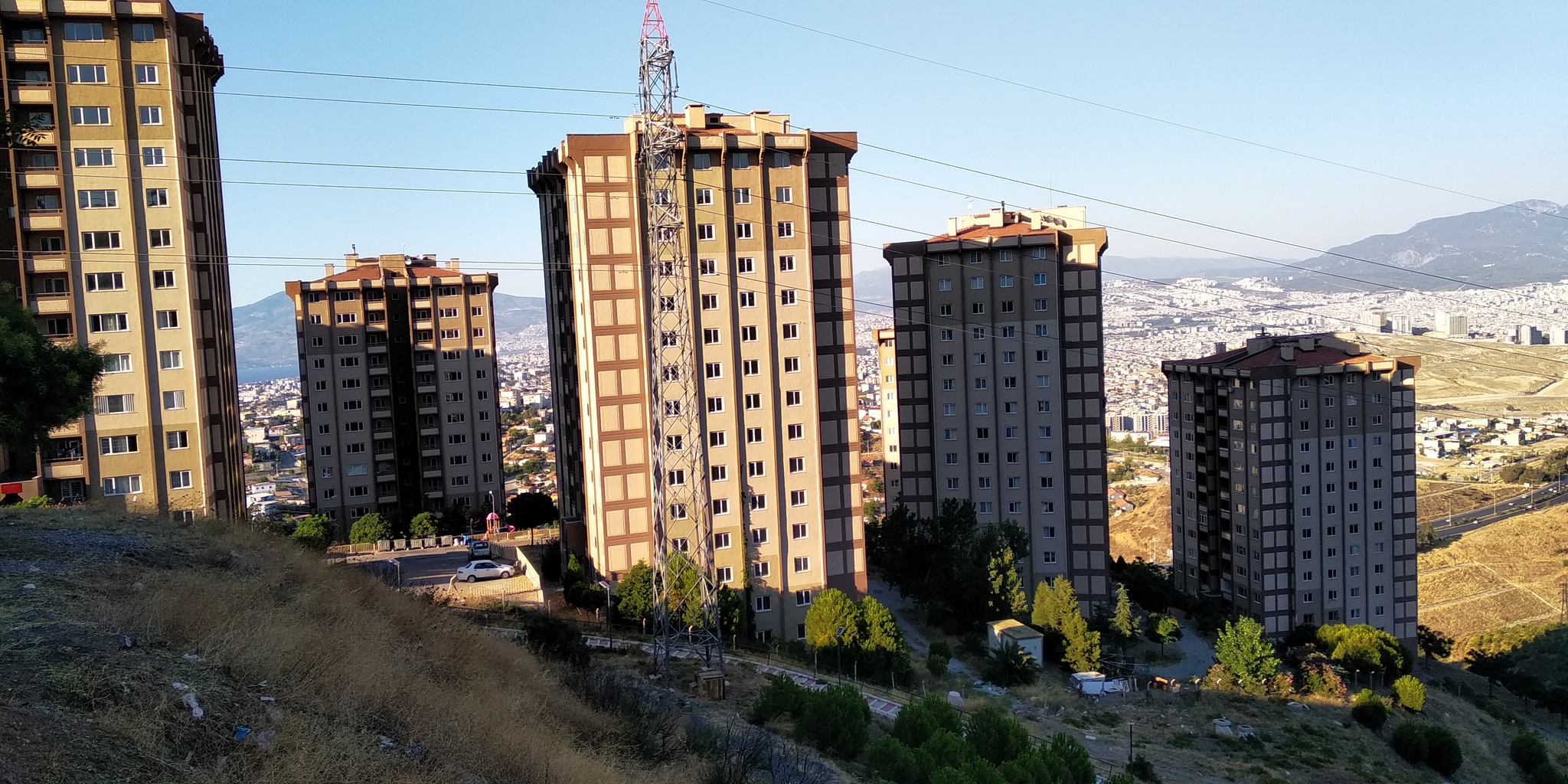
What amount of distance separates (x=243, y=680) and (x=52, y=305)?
2303 cm

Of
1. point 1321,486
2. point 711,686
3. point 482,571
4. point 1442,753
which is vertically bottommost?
point 1442,753

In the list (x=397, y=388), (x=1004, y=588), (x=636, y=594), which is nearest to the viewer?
(x=636, y=594)

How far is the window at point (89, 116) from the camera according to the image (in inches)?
1072

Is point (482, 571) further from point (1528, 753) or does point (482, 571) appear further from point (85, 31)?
point (1528, 753)

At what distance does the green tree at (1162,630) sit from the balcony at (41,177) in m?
40.5

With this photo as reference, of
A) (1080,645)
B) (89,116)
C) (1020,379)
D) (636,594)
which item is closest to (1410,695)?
(1080,645)

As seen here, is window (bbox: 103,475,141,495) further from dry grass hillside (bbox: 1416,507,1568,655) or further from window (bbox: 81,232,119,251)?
dry grass hillside (bbox: 1416,507,1568,655)

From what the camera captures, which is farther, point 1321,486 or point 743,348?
point 1321,486

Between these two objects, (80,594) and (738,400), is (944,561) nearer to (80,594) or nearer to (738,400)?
(738,400)

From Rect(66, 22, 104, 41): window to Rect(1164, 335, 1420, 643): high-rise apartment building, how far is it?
47.1 metres

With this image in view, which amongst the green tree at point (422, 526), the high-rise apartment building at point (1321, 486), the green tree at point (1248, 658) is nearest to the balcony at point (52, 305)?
the green tree at point (422, 526)

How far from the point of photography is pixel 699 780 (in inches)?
513

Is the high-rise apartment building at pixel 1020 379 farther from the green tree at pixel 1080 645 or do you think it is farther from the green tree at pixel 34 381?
the green tree at pixel 34 381

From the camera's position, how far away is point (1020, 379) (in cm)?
4256
